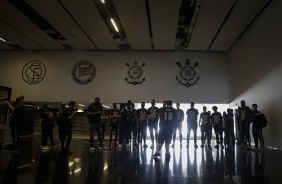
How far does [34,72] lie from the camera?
1384 centimetres

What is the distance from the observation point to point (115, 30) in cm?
1120

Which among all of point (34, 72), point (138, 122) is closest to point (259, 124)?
point (138, 122)

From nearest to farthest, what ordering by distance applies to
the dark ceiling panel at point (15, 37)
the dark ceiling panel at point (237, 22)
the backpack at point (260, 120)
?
the backpack at point (260, 120) < the dark ceiling panel at point (237, 22) < the dark ceiling panel at point (15, 37)

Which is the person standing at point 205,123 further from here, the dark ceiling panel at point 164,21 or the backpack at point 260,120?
the dark ceiling panel at point 164,21

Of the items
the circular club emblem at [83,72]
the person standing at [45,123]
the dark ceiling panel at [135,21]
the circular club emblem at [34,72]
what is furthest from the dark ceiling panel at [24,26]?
the person standing at [45,123]

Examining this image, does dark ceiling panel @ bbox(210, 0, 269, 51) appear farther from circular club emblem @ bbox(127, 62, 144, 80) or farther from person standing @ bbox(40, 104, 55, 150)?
person standing @ bbox(40, 104, 55, 150)

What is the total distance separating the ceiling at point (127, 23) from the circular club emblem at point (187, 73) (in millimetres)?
1069

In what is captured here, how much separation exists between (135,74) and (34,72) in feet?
18.6

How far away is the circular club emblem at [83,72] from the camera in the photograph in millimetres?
13648

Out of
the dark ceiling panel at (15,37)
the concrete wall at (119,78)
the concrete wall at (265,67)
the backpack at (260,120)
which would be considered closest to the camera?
the backpack at (260,120)

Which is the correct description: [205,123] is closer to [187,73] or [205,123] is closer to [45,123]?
[187,73]

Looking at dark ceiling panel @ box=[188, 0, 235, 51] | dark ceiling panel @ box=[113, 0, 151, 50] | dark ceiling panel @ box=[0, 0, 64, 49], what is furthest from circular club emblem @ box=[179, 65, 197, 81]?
dark ceiling panel @ box=[0, 0, 64, 49]

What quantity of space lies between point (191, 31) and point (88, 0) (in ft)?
15.7

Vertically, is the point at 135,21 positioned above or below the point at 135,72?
above
